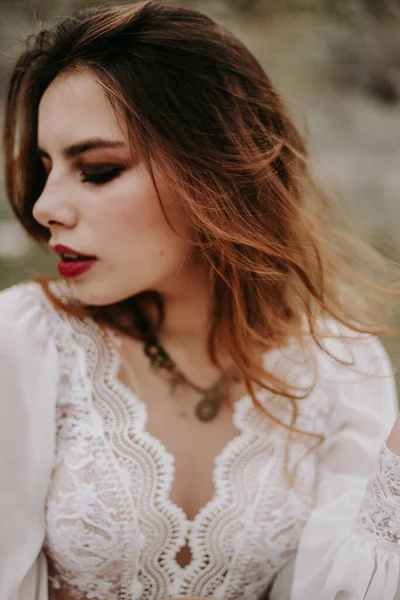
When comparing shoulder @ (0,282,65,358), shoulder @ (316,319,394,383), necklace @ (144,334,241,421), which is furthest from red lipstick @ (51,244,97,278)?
shoulder @ (316,319,394,383)

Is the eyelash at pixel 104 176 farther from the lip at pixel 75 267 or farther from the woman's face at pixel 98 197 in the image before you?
the lip at pixel 75 267

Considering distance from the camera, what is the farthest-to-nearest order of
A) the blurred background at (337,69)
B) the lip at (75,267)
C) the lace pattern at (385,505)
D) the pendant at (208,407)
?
the blurred background at (337,69) → the pendant at (208,407) → the lip at (75,267) → the lace pattern at (385,505)

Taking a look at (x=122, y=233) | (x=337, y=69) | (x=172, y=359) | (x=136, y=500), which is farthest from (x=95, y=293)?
(x=337, y=69)

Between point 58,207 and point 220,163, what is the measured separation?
0.31m

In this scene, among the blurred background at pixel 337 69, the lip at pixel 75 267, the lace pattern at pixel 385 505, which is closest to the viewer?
the lace pattern at pixel 385 505

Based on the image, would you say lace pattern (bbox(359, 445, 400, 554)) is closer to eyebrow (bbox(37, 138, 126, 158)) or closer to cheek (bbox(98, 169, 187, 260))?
cheek (bbox(98, 169, 187, 260))

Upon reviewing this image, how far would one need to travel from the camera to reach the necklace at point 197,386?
1.18 meters

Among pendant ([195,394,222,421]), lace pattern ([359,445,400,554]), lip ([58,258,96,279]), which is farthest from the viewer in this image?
pendant ([195,394,222,421])

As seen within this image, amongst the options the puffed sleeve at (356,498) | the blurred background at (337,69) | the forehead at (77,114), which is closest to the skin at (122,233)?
the forehead at (77,114)

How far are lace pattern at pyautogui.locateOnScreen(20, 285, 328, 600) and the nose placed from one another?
0.22 metres

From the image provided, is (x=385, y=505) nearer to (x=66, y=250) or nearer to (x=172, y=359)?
(x=172, y=359)

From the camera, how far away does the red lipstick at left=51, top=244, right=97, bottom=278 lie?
106cm

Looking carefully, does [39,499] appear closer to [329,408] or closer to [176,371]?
[176,371]

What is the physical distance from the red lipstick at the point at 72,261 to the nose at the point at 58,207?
48mm
